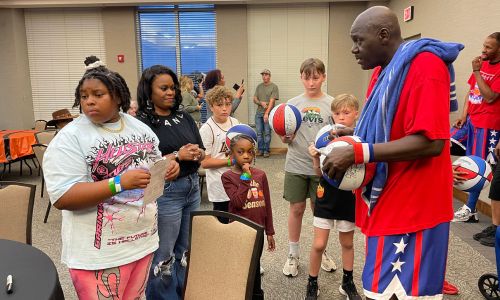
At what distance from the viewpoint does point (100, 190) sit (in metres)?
1.28

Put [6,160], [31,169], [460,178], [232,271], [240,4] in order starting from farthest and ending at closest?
[240,4] → [31,169] → [6,160] → [460,178] → [232,271]

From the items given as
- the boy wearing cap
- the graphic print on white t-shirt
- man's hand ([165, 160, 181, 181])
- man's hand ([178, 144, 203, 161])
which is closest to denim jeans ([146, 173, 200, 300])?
man's hand ([178, 144, 203, 161])

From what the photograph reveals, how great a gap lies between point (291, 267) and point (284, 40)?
578cm

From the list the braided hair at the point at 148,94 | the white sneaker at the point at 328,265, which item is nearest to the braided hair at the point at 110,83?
the braided hair at the point at 148,94

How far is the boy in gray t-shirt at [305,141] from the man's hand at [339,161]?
1.25 metres

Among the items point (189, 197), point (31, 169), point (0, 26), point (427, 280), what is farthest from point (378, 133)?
point (0, 26)

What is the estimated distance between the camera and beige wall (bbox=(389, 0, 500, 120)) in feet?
12.6

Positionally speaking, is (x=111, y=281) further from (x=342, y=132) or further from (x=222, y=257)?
(x=342, y=132)

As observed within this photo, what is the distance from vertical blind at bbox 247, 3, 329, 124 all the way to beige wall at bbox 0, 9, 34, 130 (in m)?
4.79

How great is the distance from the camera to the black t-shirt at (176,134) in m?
1.92

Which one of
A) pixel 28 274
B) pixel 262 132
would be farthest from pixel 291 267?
pixel 262 132

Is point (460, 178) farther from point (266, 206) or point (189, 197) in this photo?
point (189, 197)

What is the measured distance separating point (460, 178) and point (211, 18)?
22.0 ft

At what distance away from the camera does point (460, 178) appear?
181 centimetres
